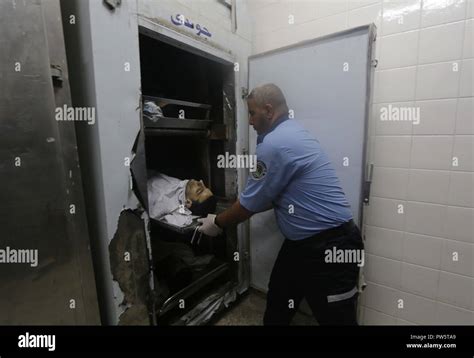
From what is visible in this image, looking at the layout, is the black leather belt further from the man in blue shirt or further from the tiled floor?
the tiled floor

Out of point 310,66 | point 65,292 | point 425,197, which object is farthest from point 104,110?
point 425,197

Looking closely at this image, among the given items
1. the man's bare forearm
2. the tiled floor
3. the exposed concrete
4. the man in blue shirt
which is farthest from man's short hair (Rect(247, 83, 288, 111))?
the tiled floor

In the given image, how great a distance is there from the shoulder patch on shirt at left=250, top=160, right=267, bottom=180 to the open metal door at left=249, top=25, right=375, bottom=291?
41 centimetres

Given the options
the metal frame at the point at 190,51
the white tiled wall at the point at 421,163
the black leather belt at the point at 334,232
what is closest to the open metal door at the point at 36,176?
the metal frame at the point at 190,51

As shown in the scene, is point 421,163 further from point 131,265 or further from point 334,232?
point 131,265

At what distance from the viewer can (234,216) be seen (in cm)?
124

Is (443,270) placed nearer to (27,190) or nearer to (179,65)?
(27,190)

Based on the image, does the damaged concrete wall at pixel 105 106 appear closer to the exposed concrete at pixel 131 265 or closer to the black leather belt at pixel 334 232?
the exposed concrete at pixel 131 265

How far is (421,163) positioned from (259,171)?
871mm

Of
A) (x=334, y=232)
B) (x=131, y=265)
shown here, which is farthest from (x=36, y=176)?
(x=334, y=232)

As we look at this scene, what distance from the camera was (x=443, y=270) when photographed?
4.12 feet

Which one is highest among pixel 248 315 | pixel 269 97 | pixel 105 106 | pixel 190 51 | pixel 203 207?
pixel 190 51

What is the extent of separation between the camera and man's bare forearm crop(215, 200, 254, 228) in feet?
4.02

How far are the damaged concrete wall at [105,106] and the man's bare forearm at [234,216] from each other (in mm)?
449
